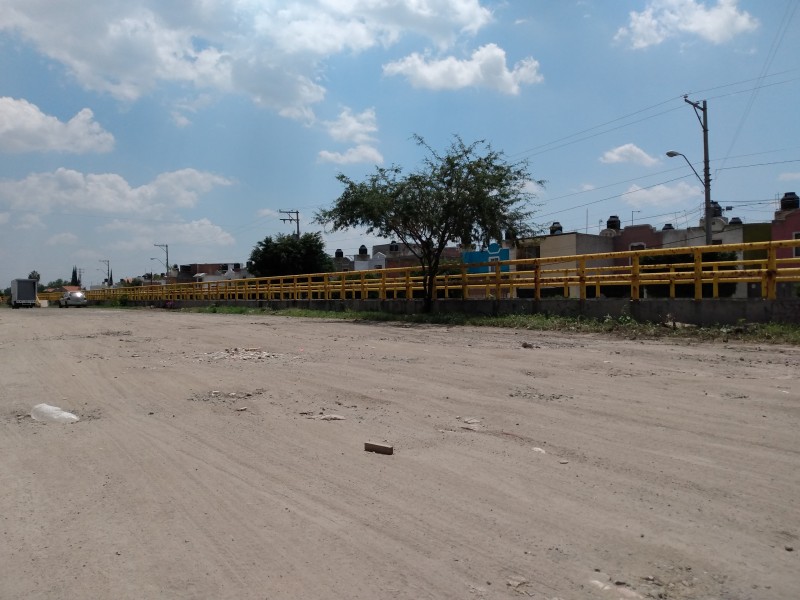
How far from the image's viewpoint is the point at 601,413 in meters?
6.34

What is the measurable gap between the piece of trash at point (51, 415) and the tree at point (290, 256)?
53.4 meters

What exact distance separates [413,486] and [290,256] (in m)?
57.5

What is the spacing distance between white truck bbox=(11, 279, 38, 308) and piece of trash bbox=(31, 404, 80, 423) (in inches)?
2536

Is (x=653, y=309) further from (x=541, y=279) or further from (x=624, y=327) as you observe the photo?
(x=541, y=279)

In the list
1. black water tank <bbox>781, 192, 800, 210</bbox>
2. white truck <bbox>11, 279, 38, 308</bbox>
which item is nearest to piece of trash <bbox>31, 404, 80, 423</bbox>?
black water tank <bbox>781, 192, 800, 210</bbox>

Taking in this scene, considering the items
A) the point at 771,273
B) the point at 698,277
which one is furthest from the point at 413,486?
the point at 698,277

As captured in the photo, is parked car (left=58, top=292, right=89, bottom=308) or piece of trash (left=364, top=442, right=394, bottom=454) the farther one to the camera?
parked car (left=58, top=292, right=89, bottom=308)

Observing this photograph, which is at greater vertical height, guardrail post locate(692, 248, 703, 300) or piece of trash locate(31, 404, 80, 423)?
guardrail post locate(692, 248, 703, 300)

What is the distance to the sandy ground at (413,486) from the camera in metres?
3.40

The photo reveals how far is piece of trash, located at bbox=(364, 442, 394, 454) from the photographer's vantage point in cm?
531

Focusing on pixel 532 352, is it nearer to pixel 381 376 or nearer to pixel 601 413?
pixel 381 376

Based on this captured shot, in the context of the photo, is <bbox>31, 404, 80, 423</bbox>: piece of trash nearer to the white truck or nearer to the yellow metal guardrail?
the yellow metal guardrail

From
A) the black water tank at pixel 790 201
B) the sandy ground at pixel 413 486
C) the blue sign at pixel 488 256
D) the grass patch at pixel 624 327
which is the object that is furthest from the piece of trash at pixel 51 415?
the black water tank at pixel 790 201

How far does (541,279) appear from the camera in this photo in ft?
57.7
